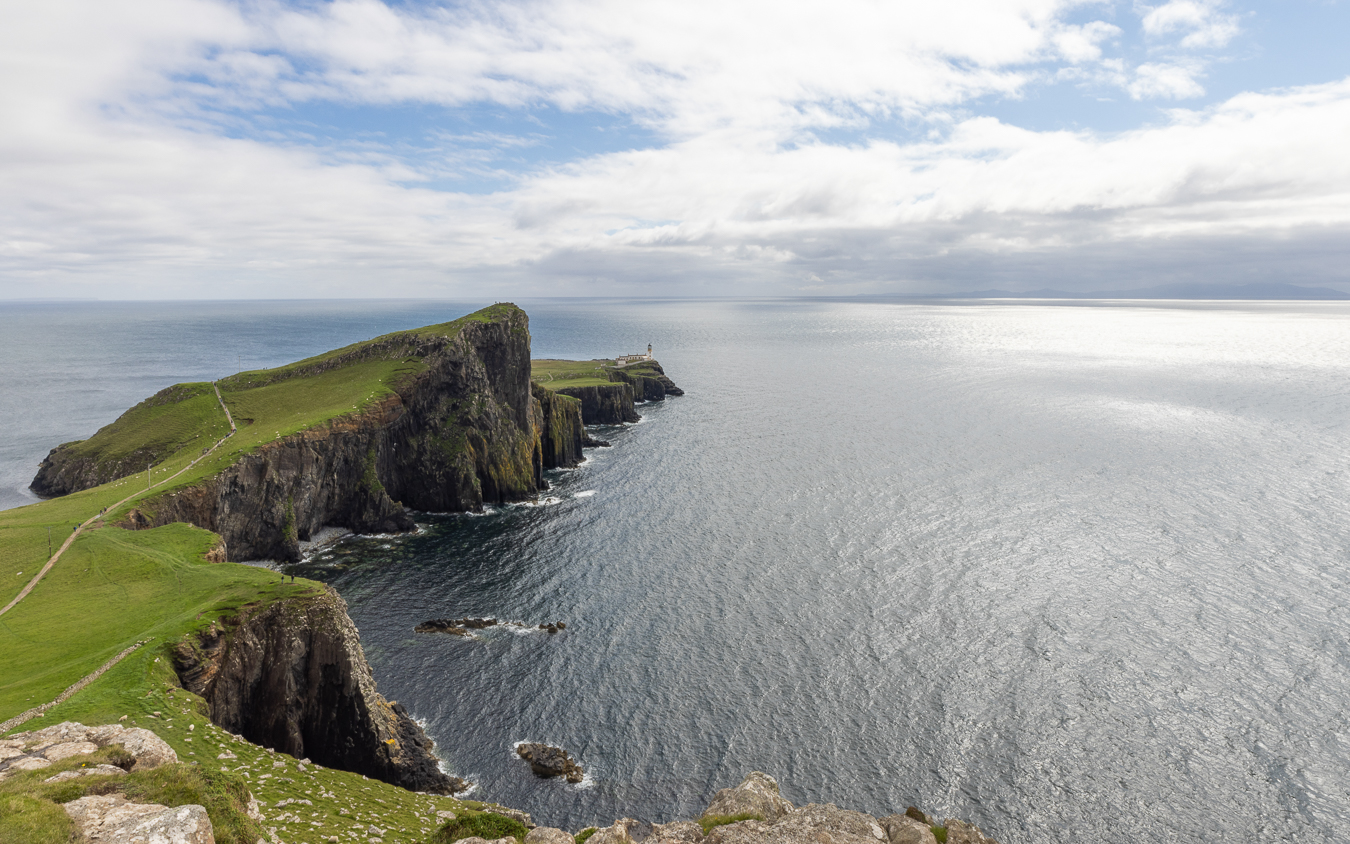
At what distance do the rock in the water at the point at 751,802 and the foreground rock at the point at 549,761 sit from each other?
15.3 m

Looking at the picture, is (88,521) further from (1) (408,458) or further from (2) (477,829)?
(2) (477,829)

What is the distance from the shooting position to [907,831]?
28.2 m

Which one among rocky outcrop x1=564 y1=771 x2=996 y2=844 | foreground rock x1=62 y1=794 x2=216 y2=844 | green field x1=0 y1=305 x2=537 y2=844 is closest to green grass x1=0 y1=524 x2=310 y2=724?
green field x1=0 y1=305 x2=537 y2=844

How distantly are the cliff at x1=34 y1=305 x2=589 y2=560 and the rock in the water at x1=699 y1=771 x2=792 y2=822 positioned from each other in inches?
2430

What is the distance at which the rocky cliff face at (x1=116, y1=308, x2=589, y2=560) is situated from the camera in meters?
73.3

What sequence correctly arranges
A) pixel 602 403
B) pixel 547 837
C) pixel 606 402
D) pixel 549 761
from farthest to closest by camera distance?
pixel 606 402 → pixel 602 403 → pixel 549 761 → pixel 547 837

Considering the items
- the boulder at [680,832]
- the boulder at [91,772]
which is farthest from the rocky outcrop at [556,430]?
the boulder at [91,772]

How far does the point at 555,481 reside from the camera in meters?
110

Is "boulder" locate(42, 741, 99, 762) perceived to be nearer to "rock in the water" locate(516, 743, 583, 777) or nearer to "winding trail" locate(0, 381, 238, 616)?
"rock in the water" locate(516, 743, 583, 777)

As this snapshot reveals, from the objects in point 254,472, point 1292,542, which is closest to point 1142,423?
point 1292,542

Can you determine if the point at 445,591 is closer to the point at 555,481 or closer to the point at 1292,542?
the point at 555,481

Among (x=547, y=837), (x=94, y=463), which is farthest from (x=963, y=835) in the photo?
(x=94, y=463)

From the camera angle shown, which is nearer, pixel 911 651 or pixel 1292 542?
pixel 911 651

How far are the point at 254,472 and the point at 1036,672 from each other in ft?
273
